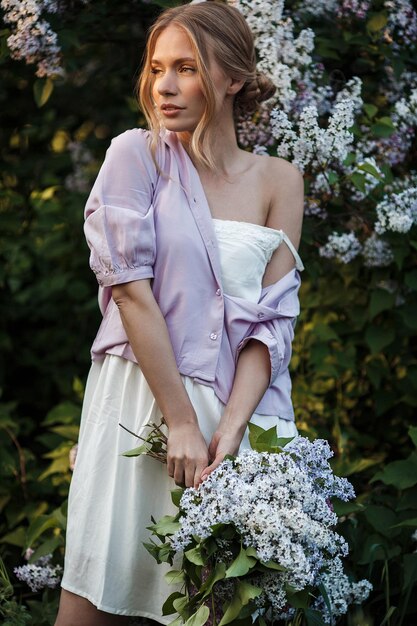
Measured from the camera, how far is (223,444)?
1.91 metres

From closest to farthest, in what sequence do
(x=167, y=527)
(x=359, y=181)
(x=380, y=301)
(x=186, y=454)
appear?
(x=167, y=527) < (x=186, y=454) < (x=359, y=181) < (x=380, y=301)

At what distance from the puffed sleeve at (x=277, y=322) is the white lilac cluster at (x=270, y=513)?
0.31 m

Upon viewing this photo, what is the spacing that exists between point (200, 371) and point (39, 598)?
141 centimetres

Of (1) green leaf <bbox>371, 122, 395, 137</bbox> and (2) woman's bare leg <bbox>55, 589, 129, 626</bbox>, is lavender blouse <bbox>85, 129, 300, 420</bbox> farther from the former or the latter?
(1) green leaf <bbox>371, 122, 395, 137</bbox>

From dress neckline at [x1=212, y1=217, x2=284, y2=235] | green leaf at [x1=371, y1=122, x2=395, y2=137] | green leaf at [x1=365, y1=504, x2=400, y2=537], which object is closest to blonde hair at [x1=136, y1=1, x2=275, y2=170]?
dress neckline at [x1=212, y1=217, x2=284, y2=235]

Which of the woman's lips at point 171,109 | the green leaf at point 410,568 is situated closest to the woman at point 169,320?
the woman's lips at point 171,109

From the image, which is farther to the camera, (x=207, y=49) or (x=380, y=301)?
(x=380, y=301)

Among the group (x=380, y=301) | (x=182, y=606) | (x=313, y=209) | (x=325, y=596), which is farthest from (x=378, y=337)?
(x=182, y=606)

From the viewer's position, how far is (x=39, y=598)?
2.96m

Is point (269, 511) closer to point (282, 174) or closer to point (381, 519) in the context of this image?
point (282, 174)

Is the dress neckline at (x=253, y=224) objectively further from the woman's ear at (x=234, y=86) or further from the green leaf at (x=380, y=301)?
the green leaf at (x=380, y=301)

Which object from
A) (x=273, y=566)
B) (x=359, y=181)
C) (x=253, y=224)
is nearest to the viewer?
(x=273, y=566)

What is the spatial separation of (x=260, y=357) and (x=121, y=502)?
17.8 inches

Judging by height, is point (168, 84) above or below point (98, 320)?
above
